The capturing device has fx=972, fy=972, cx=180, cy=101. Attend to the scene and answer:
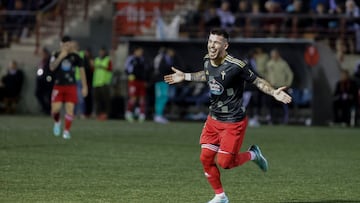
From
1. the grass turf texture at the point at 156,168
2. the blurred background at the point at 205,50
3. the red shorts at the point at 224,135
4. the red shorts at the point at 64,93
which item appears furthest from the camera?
the blurred background at the point at 205,50

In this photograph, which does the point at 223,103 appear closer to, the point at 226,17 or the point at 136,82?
the point at 136,82

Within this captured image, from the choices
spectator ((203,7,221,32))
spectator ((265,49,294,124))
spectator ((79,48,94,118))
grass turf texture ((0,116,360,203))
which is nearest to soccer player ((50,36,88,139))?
grass turf texture ((0,116,360,203))

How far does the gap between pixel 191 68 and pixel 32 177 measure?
18.6 meters

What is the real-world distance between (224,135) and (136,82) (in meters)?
19.4

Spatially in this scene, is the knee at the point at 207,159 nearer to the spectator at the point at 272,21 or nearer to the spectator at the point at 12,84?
Result: the spectator at the point at 272,21

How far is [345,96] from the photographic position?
3005cm

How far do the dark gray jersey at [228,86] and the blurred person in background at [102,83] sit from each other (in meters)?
19.2

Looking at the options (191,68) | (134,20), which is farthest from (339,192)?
(134,20)

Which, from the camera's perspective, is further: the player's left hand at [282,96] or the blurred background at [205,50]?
the blurred background at [205,50]

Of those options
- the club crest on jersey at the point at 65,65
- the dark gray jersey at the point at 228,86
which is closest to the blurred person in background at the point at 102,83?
the club crest on jersey at the point at 65,65

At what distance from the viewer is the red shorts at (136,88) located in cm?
3059

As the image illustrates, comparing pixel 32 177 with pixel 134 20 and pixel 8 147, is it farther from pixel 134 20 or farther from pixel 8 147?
pixel 134 20

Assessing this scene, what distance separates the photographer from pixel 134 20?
3422 cm

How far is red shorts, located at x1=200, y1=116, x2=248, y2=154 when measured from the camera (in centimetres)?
1128
